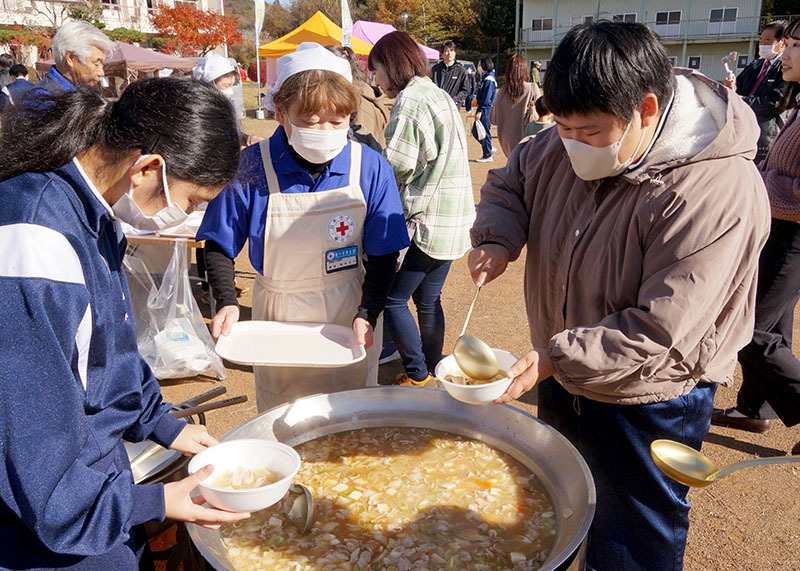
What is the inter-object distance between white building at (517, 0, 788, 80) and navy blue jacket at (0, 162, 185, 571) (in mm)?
34878

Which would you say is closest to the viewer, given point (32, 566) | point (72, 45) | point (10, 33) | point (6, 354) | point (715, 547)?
point (6, 354)

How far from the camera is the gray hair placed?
4.72 meters

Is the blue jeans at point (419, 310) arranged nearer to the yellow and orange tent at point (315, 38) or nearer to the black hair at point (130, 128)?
the black hair at point (130, 128)

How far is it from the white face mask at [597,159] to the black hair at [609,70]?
0.28ft

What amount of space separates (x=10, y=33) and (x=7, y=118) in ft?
120

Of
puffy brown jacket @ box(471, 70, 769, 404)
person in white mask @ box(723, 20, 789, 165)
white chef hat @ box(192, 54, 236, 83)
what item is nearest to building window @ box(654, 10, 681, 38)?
person in white mask @ box(723, 20, 789, 165)

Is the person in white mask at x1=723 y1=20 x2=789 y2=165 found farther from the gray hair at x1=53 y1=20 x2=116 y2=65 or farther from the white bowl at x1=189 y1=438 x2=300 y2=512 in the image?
the gray hair at x1=53 y1=20 x2=116 y2=65

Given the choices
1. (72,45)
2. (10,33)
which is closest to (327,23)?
(72,45)

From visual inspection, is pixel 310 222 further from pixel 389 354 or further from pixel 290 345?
pixel 389 354

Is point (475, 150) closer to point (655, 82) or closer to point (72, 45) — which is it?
point (72, 45)

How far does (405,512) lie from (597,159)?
1096 millimetres

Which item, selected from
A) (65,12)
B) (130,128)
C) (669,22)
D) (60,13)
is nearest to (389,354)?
(130,128)

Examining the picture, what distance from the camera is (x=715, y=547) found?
2.68 meters

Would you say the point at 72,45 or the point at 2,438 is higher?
the point at 72,45
